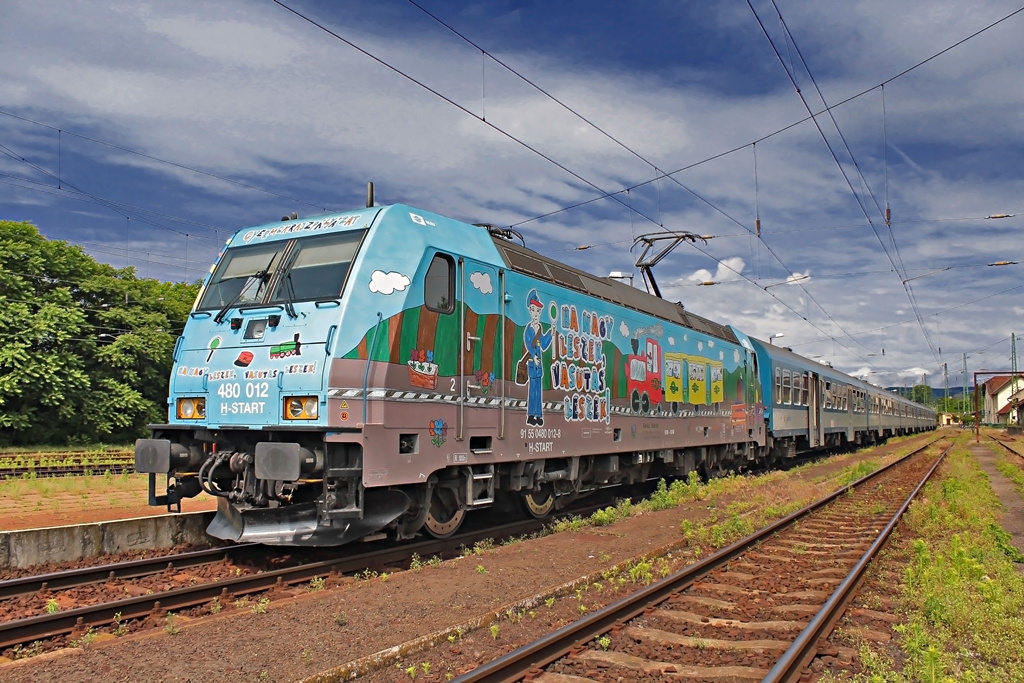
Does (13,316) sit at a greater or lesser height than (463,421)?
greater

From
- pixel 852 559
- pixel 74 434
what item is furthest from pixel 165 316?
pixel 852 559

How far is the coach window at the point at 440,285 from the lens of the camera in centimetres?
884

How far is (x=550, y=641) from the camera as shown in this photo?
18.5 feet

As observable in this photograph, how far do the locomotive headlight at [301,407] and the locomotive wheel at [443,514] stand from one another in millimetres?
2395

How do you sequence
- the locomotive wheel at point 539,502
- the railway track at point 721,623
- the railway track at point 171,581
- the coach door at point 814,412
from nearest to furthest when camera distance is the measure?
the railway track at point 721,623 < the railway track at point 171,581 < the locomotive wheel at point 539,502 < the coach door at point 814,412

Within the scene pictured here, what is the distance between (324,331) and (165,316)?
1387 inches

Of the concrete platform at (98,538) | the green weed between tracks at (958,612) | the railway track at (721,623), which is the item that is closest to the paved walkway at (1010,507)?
the green weed between tracks at (958,612)

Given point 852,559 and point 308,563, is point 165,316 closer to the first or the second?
point 308,563

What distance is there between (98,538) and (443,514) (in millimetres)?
3981

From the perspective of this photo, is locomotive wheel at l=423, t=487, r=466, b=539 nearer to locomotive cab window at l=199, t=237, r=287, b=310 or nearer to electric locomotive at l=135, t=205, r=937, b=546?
electric locomotive at l=135, t=205, r=937, b=546

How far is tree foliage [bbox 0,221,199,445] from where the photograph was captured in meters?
31.1

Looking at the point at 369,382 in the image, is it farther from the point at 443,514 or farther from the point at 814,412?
the point at 814,412

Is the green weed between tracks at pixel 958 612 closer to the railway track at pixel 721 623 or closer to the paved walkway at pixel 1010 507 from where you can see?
the paved walkway at pixel 1010 507

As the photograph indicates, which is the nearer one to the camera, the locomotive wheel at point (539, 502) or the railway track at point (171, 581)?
the railway track at point (171, 581)
